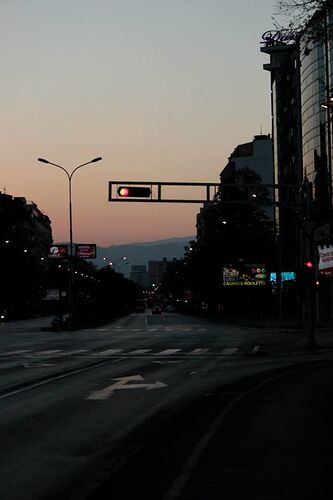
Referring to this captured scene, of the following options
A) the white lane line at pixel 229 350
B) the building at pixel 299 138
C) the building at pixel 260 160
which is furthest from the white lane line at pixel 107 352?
the building at pixel 260 160

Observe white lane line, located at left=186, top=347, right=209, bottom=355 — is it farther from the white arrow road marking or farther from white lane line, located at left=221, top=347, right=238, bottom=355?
the white arrow road marking

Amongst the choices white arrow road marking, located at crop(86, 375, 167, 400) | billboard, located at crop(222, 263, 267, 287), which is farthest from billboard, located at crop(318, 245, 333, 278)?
white arrow road marking, located at crop(86, 375, 167, 400)

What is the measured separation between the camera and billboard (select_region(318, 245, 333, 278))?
A: 72500 millimetres

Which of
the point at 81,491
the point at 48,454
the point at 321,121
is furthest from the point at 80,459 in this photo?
the point at 321,121

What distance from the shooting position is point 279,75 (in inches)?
4304

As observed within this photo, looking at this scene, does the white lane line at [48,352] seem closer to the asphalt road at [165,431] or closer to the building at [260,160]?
the asphalt road at [165,431]

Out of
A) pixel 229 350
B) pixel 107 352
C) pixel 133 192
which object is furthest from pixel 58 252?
pixel 229 350

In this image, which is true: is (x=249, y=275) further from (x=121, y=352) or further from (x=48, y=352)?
(x=48, y=352)

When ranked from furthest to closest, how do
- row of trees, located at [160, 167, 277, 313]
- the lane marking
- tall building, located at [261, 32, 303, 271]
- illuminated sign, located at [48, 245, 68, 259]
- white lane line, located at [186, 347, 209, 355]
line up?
tall building, located at [261, 32, 303, 271], row of trees, located at [160, 167, 277, 313], illuminated sign, located at [48, 245, 68, 259], white lane line, located at [186, 347, 209, 355], the lane marking

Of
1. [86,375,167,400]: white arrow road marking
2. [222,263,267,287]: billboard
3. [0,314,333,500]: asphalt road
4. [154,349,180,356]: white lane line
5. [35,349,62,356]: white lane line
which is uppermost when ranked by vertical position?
[222,263,267,287]: billboard

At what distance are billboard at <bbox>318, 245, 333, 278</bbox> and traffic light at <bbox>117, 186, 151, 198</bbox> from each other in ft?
139

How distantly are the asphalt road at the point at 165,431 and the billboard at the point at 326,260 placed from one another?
4974 cm

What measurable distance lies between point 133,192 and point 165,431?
2125 cm

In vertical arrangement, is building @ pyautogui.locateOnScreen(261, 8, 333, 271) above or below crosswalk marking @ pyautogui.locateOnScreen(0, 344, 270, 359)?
above
